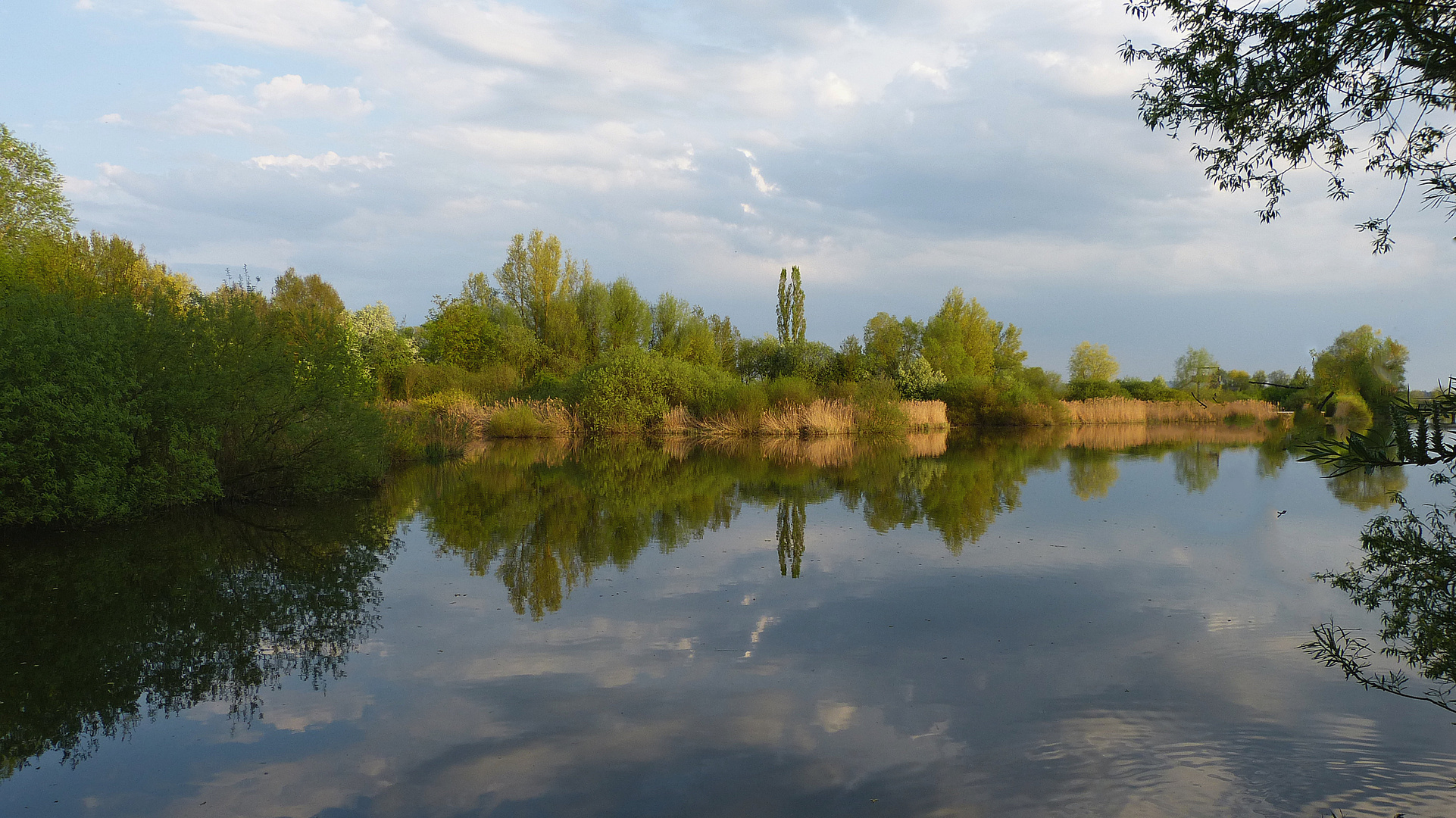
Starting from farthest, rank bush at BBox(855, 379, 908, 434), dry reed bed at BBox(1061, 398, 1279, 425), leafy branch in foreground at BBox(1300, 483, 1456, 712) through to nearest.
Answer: dry reed bed at BBox(1061, 398, 1279, 425) → bush at BBox(855, 379, 908, 434) → leafy branch in foreground at BBox(1300, 483, 1456, 712)

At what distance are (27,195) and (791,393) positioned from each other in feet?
96.5

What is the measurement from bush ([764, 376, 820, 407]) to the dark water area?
21.1 m

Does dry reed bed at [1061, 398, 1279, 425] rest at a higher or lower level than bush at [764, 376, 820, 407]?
lower

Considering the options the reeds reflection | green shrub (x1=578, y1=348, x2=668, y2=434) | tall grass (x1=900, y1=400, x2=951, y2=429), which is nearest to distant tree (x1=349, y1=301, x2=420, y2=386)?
green shrub (x1=578, y1=348, x2=668, y2=434)

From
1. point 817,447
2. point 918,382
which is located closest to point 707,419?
point 817,447

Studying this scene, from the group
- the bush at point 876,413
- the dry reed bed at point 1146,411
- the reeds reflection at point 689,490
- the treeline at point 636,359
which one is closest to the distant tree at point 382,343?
the treeline at point 636,359

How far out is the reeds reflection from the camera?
366 inches

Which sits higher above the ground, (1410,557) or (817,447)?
(1410,557)

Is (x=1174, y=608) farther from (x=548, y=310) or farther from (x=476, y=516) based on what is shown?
(x=548, y=310)

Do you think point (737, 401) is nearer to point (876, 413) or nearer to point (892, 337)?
point (876, 413)

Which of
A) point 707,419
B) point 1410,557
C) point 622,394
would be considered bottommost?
point 1410,557

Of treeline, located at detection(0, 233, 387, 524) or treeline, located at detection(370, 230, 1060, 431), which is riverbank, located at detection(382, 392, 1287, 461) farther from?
treeline, located at detection(0, 233, 387, 524)

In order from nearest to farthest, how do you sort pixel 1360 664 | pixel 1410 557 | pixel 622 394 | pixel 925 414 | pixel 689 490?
pixel 1410 557
pixel 1360 664
pixel 689 490
pixel 622 394
pixel 925 414

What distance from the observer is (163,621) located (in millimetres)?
6414
